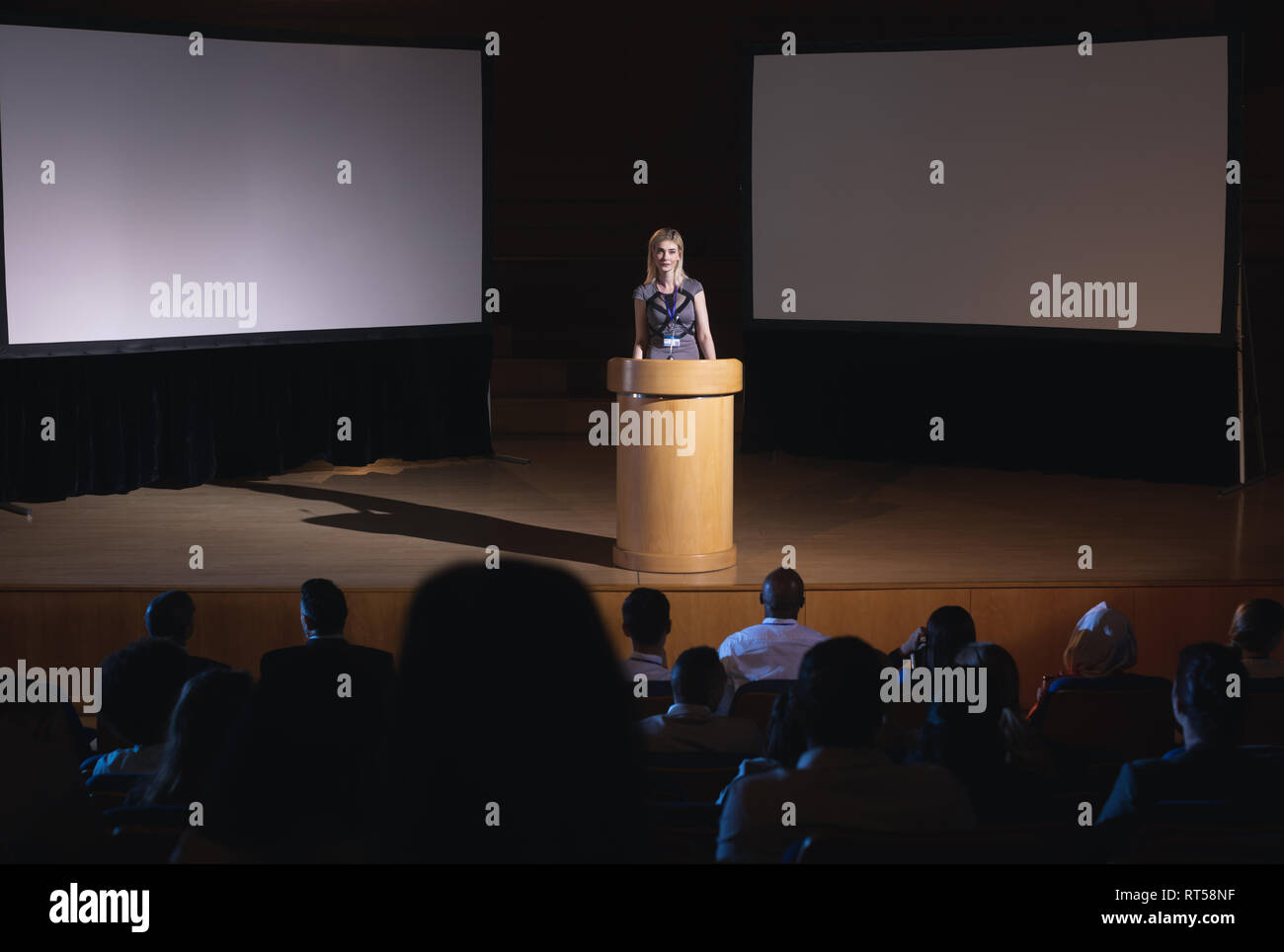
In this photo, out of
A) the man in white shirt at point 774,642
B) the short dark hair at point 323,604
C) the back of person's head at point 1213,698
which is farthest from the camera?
the man in white shirt at point 774,642

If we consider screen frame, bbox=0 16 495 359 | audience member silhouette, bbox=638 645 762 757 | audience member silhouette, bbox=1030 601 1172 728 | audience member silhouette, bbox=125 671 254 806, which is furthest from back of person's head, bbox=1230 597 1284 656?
screen frame, bbox=0 16 495 359

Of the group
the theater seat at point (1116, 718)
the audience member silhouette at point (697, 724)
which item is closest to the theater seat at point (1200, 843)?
the audience member silhouette at point (697, 724)

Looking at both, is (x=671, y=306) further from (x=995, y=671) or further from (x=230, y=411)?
(x=230, y=411)

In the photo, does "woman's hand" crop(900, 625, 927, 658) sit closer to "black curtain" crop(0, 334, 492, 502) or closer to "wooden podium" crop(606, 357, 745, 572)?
"wooden podium" crop(606, 357, 745, 572)

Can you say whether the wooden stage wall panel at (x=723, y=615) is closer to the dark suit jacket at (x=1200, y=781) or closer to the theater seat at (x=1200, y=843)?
the dark suit jacket at (x=1200, y=781)

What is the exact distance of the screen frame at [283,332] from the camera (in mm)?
6188

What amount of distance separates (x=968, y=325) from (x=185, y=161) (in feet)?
13.6

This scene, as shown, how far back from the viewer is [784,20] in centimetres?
882

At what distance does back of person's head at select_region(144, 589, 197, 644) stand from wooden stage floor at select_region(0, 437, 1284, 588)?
1.24 metres

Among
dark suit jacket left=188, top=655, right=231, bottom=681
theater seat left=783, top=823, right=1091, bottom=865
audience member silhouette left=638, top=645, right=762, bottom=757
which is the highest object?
dark suit jacket left=188, top=655, right=231, bottom=681

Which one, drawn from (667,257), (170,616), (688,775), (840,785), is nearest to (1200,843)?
(840,785)

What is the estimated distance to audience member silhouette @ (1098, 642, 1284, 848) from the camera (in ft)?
7.49

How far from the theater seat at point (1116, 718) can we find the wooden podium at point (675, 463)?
191 cm

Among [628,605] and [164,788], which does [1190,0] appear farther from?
[164,788]
